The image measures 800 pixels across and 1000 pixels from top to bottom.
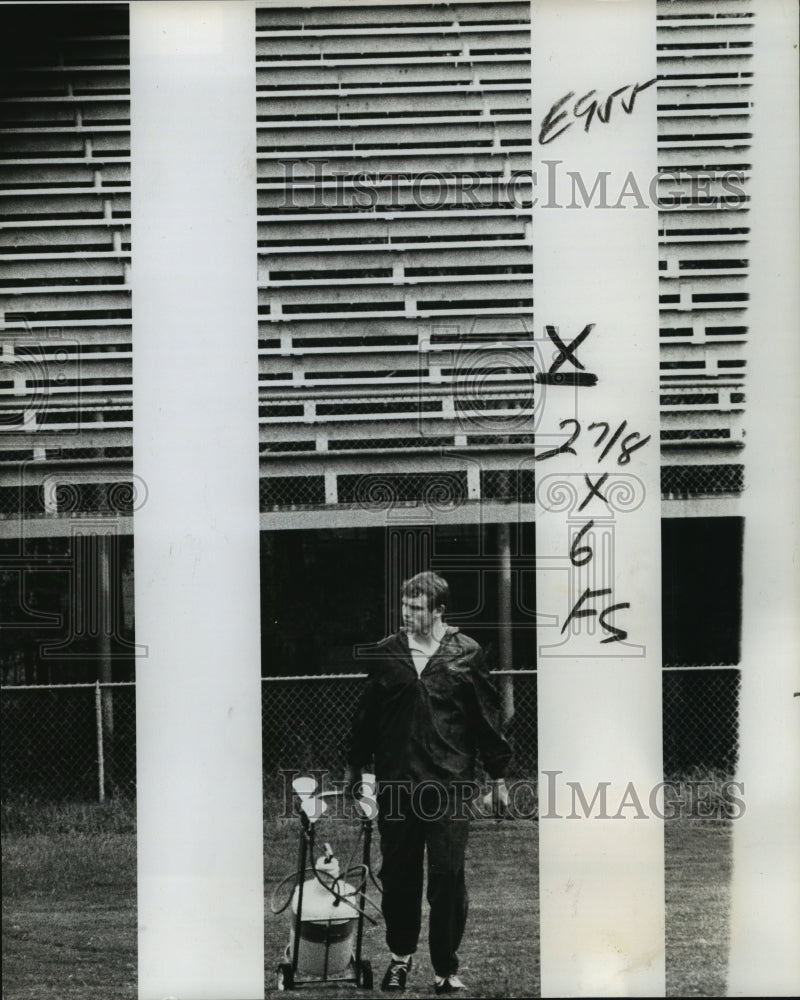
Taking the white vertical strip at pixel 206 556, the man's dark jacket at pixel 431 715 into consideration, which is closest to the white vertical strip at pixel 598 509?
the man's dark jacket at pixel 431 715

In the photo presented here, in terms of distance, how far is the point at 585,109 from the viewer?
545cm

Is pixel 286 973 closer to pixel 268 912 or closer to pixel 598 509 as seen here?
pixel 268 912

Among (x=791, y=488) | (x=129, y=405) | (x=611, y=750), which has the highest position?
(x=129, y=405)

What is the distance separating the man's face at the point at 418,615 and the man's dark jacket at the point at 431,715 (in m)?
0.06

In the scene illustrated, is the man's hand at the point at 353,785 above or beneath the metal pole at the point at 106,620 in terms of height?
beneath

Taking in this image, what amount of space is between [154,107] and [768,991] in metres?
4.36

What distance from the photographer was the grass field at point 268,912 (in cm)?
543

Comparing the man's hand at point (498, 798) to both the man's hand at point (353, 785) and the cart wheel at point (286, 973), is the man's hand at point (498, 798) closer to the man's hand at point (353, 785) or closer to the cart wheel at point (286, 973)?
the man's hand at point (353, 785)

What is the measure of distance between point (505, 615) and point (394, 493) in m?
0.66

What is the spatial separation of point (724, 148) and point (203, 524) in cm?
260

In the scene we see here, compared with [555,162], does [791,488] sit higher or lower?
lower

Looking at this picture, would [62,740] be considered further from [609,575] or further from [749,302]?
[749,302]

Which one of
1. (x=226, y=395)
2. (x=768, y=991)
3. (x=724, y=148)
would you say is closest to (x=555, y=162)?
(x=724, y=148)

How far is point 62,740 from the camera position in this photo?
545 centimetres
